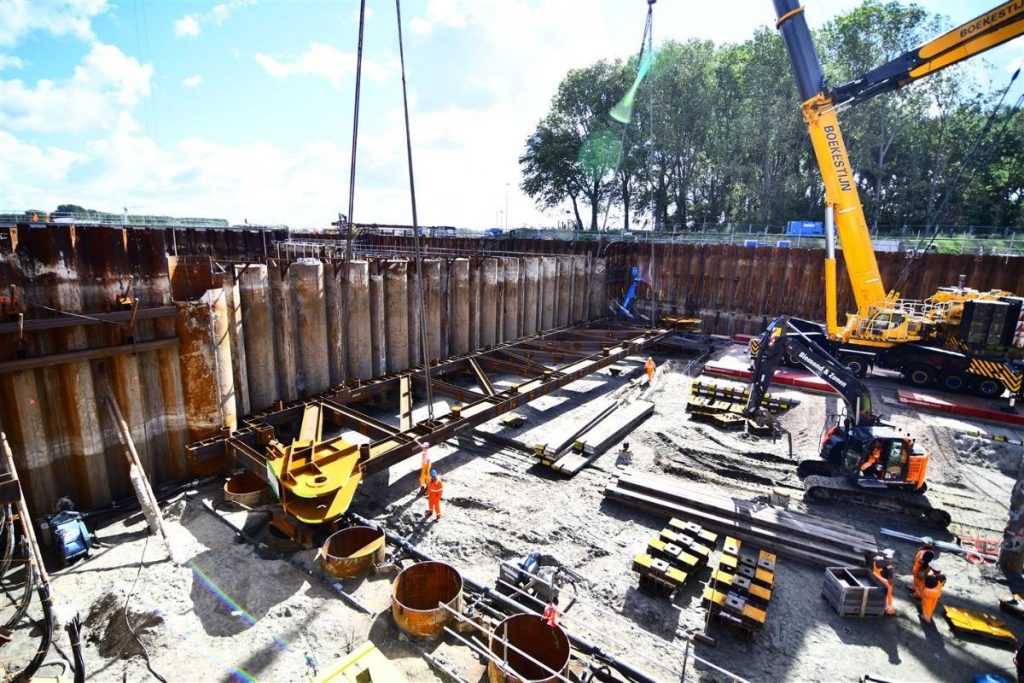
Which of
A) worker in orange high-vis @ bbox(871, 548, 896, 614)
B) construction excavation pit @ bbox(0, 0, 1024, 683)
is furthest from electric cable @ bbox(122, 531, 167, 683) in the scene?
worker in orange high-vis @ bbox(871, 548, 896, 614)

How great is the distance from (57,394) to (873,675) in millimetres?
10758

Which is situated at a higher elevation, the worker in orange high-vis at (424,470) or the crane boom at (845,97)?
the crane boom at (845,97)

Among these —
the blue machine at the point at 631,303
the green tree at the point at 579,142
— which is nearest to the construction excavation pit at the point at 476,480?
the blue machine at the point at 631,303

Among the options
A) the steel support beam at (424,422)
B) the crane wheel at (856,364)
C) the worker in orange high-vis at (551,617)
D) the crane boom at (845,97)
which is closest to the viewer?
the worker in orange high-vis at (551,617)

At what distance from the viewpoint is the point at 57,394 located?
22.8ft

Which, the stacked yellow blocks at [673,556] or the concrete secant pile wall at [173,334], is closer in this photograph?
the stacked yellow blocks at [673,556]

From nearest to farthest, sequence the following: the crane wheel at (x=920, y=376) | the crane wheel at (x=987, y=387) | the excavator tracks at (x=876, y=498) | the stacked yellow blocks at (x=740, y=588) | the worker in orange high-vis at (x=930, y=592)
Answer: the stacked yellow blocks at (x=740, y=588) → the worker in orange high-vis at (x=930, y=592) → the excavator tracks at (x=876, y=498) → the crane wheel at (x=987, y=387) → the crane wheel at (x=920, y=376)

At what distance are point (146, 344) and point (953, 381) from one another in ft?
67.9

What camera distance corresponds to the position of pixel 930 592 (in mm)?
6090

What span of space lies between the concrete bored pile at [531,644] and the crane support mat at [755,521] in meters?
3.53

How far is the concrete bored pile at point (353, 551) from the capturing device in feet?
20.5

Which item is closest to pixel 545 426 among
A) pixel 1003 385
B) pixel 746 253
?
pixel 1003 385

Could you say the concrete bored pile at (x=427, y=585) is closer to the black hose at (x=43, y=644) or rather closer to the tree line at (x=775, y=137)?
Answer: the black hose at (x=43, y=644)

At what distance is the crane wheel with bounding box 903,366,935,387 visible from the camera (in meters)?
15.6
